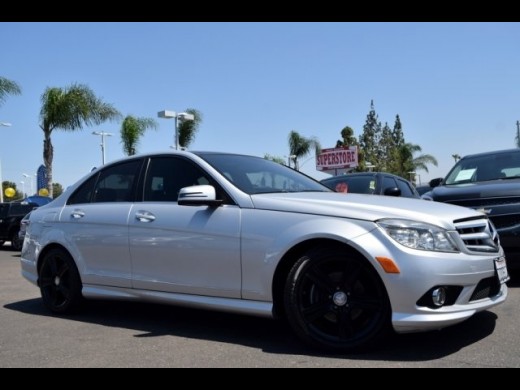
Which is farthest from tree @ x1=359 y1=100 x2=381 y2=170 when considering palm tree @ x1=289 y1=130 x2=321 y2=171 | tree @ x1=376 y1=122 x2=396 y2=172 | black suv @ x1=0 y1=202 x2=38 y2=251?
black suv @ x1=0 y1=202 x2=38 y2=251

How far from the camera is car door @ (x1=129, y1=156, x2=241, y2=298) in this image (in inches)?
174

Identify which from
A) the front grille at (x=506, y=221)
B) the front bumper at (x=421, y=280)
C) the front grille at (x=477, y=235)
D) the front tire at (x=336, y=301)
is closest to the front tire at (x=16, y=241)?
the front grille at (x=506, y=221)

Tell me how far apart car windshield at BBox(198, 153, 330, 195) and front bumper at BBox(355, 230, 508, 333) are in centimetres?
121

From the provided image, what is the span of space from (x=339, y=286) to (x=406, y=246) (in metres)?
0.56

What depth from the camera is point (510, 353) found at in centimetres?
381

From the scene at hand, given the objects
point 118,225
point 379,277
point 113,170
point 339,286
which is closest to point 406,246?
point 379,277

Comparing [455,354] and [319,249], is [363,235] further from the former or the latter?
[455,354]

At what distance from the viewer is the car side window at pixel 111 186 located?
5.38 meters

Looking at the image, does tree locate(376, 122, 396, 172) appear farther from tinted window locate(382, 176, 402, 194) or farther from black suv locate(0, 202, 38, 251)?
tinted window locate(382, 176, 402, 194)

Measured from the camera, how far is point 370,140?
62469 millimetres

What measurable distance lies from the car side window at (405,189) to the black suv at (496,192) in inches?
61.2

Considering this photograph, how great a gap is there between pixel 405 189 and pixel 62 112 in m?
16.8

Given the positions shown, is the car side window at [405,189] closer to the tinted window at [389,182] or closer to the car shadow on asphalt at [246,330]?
the tinted window at [389,182]

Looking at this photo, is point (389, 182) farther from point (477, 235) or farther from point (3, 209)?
point (3, 209)
